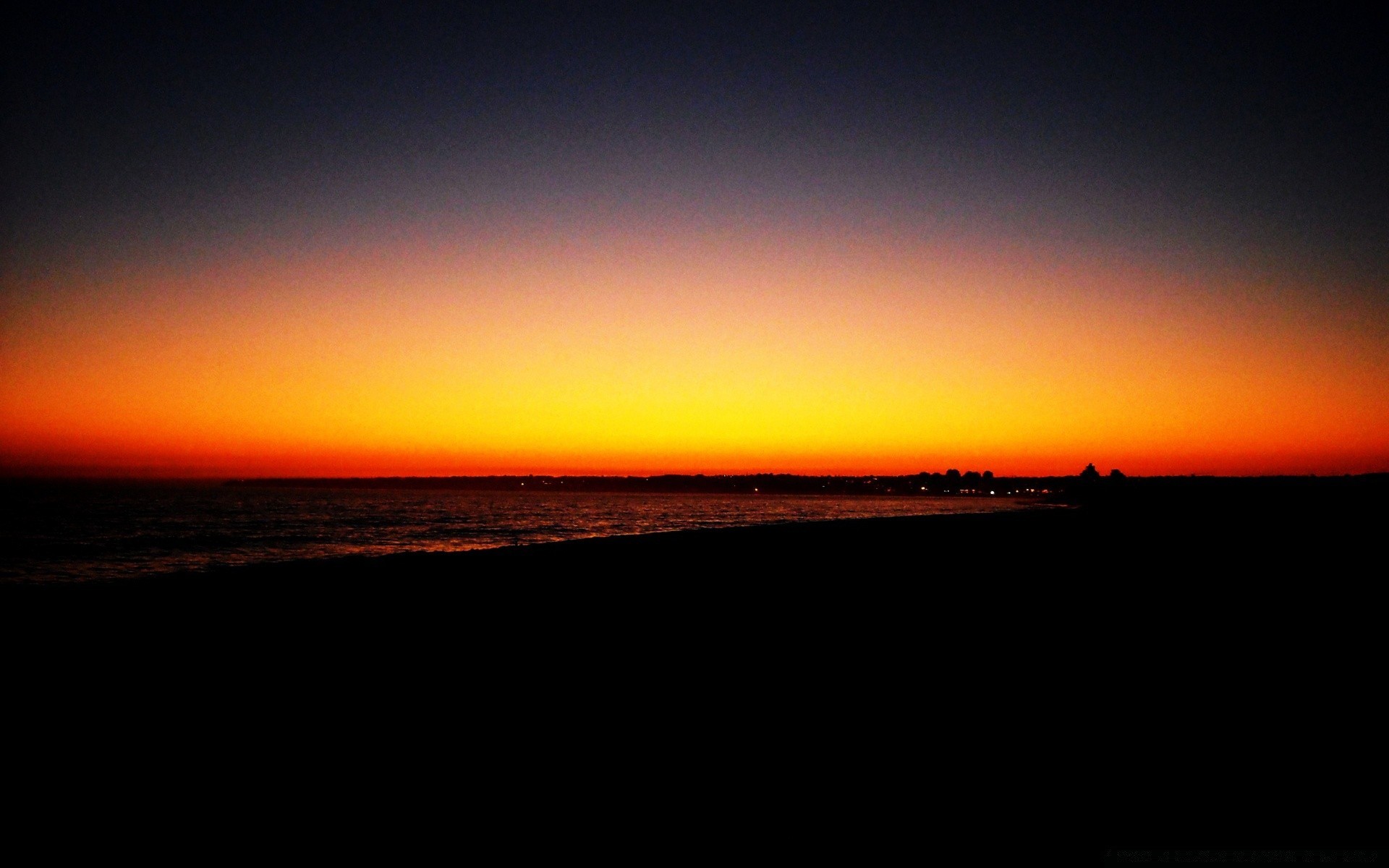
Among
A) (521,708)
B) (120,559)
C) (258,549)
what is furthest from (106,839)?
(258,549)

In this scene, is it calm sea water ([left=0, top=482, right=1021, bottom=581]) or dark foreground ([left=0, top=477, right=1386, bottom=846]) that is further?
calm sea water ([left=0, top=482, right=1021, bottom=581])

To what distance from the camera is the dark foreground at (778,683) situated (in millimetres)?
4801

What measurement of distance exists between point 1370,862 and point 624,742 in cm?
443

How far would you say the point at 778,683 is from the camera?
6984mm

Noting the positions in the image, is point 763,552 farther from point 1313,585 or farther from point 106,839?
point 106,839

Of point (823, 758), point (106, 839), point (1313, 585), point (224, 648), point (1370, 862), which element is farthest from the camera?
point (1313, 585)

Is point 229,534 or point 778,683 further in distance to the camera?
point 229,534

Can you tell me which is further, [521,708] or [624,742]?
[521,708]

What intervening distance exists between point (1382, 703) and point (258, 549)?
36.1 metres

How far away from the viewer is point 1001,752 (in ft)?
16.9

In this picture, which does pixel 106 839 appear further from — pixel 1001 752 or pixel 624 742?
pixel 1001 752

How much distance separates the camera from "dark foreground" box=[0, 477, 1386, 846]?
480cm

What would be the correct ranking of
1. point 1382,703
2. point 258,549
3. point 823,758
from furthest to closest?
point 258,549
point 1382,703
point 823,758

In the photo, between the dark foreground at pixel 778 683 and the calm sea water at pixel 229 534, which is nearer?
the dark foreground at pixel 778 683
